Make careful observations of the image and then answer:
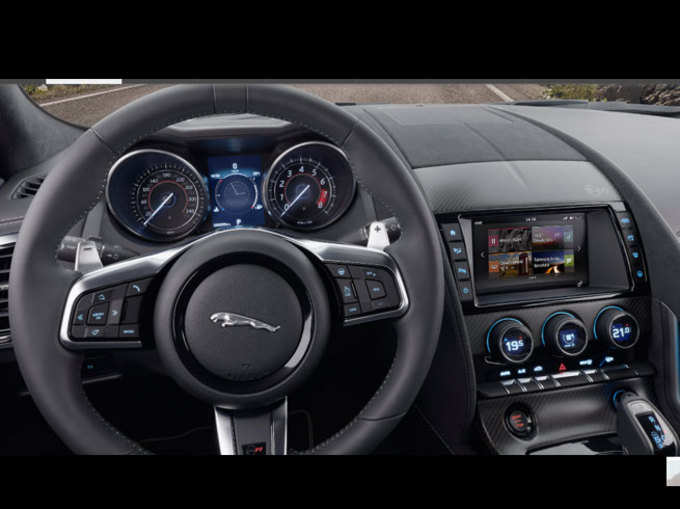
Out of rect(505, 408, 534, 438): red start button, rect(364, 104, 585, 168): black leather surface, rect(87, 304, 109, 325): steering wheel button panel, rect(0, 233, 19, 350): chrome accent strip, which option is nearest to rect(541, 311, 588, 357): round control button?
rect(505, 408, 534, 438): red start button

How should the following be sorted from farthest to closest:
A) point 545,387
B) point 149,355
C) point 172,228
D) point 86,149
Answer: point 545,387 < point 172,228 < point 149,355 < point 86,149

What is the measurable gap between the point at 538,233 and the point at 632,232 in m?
0.31

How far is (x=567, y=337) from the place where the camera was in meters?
1.71

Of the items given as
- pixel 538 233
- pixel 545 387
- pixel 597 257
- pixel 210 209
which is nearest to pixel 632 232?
pixel 597 257

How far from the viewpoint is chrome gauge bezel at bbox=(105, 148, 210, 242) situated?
1.46m

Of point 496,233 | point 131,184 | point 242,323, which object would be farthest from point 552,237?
point 131,184

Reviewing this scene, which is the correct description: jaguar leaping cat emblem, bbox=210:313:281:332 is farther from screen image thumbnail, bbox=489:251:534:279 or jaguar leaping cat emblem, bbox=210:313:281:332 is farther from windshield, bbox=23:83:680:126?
screen image thumbnail, bbox=489:251:534:279

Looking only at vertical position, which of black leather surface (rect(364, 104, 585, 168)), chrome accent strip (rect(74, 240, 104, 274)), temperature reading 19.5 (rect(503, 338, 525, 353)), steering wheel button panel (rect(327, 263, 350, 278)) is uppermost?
black leather surface (rect(364, 104, 585, 168))

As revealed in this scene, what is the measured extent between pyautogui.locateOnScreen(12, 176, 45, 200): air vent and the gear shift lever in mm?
1888

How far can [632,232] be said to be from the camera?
1825 mm

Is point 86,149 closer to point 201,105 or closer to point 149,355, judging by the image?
point 201,105

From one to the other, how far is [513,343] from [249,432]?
85cm

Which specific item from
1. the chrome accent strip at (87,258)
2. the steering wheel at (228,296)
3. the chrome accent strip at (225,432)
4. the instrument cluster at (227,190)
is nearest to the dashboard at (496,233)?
the instrument cluster at (227,190)
